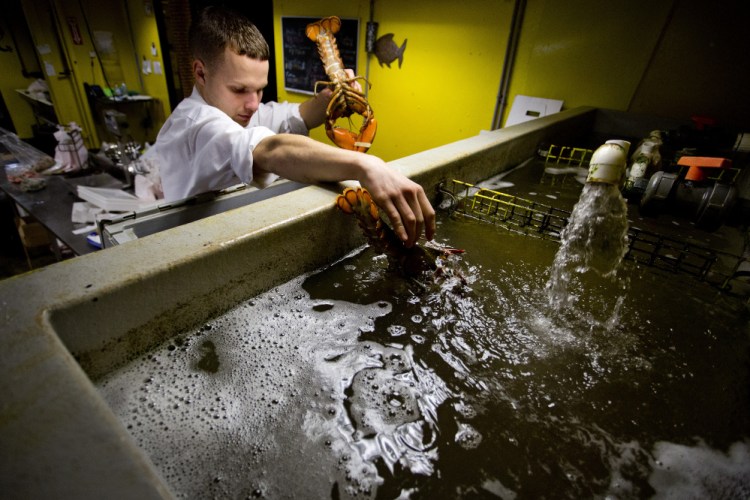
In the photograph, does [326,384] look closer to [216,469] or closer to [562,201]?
[216,469]

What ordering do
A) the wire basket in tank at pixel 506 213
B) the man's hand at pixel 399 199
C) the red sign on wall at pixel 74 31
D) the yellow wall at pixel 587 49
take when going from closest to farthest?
the man's hand at pixel 399 199 < the wire basket in tank at pixel 506 213 < the yellow wall at pixel 587 49 < the red sign on wall at pixel 74 31

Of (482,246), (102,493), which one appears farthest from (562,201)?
(102,493)

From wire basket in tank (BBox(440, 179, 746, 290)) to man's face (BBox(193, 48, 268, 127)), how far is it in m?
1.15

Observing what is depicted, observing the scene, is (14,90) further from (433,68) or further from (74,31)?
(433,68)

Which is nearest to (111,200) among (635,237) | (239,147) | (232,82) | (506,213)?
(232,82)

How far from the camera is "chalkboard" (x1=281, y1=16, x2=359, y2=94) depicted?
18.4ft

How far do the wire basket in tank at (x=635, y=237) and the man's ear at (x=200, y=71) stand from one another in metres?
1.39

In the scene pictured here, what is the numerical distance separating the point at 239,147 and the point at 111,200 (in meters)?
2.09

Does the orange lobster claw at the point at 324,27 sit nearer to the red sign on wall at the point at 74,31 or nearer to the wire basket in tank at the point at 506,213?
the wire basket in tank at the point at 506,213

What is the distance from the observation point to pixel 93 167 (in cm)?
377

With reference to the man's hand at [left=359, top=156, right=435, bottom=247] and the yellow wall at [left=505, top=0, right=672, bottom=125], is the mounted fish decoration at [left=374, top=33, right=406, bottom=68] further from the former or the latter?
the man's hand at [left=359, top=156, right=435, bottom=247]

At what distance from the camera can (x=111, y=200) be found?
2869 millimetres

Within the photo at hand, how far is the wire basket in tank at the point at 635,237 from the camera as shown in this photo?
149 centimetres

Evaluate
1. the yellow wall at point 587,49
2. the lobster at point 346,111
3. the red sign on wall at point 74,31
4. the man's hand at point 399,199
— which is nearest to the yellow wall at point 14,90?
the red sign on wall at point 74,31
